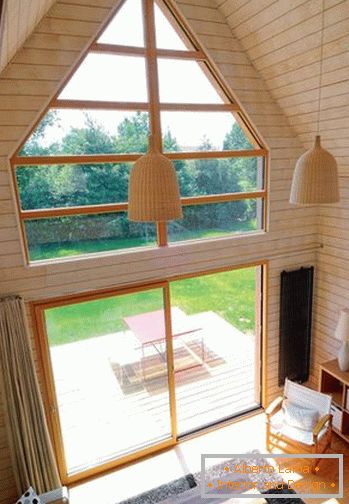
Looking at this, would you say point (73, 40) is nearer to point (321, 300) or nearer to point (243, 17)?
point (243, 17)

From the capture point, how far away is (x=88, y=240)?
3.13 metres

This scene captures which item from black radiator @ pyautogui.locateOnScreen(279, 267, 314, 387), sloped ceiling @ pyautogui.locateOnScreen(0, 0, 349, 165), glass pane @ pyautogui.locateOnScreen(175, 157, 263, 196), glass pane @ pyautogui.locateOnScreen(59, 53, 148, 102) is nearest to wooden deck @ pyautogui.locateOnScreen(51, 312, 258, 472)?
black radiator @ pyautogui.locateOnScreen(279, 267, 314, 387)

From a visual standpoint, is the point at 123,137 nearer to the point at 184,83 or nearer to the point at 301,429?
the point at 184,83

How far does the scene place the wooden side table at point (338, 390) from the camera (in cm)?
357

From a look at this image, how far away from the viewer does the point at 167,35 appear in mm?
3033

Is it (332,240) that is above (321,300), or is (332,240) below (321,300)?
above

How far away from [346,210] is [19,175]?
317 centimetres

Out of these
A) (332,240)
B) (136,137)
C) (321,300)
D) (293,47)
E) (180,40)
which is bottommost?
(321,300)

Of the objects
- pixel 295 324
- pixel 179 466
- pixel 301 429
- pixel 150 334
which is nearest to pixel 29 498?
pixel 179 466

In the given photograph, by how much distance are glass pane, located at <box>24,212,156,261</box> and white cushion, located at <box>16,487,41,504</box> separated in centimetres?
194

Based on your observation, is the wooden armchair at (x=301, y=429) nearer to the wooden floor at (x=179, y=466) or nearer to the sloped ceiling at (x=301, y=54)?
the wooden floor at (x=179, y=466)

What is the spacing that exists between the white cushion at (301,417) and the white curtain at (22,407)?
2312 millimetres

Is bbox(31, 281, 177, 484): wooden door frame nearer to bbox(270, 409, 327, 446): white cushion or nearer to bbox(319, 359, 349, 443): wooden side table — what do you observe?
bbox(270, 409, 327, 446): white cushion

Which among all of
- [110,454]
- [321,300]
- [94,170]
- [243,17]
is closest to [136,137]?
[94,170]
